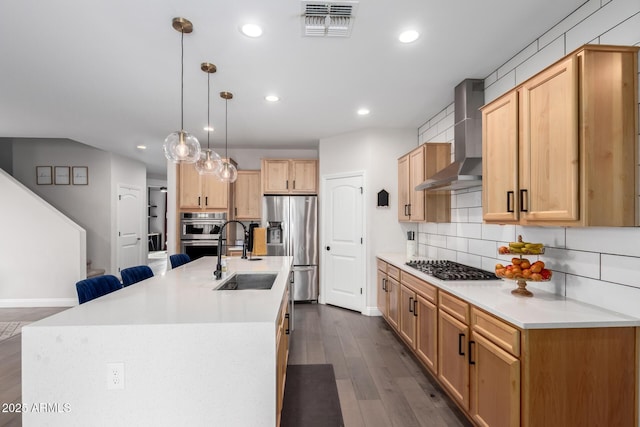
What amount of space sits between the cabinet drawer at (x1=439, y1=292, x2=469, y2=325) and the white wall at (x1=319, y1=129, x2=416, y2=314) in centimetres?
207

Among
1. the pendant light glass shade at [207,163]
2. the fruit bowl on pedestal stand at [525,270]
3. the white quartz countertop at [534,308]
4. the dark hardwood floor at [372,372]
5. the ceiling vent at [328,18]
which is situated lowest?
the dark hardwood floor at [372,372]

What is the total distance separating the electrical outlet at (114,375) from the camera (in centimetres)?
142

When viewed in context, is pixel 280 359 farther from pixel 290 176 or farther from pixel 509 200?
pixel 290 176

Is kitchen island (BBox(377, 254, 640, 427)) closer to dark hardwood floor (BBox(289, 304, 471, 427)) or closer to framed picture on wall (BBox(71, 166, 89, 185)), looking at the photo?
dark hardwood floor (BBox(289, 304, 471, 427))

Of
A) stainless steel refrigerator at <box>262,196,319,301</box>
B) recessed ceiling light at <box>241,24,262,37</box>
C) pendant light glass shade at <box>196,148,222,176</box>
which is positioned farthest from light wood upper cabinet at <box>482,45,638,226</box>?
stainless steel refrigerator at <box>262,196,319,301</box>

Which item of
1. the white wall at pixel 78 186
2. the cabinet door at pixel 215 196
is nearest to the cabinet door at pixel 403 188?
the cabinet door at pixel 215 196

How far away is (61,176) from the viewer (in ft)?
19.2

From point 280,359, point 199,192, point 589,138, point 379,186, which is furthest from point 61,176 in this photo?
point 589,138

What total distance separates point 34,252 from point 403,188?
19.3ft

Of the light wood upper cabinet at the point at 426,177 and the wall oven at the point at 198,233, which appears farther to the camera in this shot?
the wall oven at the point at 198,233

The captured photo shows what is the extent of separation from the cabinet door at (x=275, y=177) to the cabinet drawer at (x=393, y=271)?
231 centimetres

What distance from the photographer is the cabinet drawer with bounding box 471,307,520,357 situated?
5.08ft

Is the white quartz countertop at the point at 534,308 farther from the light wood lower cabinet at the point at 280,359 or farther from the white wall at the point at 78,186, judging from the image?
the white wall at the point at 78,186

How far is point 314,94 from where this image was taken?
3.26m
